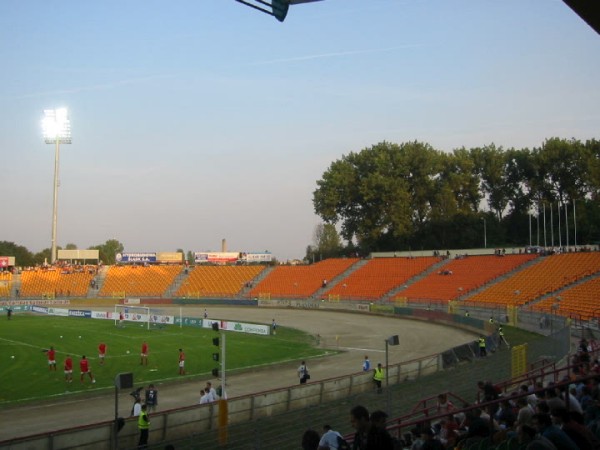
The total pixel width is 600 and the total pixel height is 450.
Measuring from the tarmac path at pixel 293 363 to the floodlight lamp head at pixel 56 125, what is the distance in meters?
39.9

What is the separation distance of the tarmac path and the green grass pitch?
160 centimetres

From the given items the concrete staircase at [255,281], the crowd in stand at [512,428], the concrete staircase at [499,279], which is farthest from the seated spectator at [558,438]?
the concrete staircase at [255,281]

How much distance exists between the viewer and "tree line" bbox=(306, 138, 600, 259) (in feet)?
280

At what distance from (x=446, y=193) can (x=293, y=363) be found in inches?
2273

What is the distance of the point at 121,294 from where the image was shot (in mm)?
84750

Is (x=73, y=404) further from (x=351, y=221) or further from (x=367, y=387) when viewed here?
(x=351, y=221)

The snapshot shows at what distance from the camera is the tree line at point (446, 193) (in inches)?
3366

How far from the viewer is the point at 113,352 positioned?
126ft

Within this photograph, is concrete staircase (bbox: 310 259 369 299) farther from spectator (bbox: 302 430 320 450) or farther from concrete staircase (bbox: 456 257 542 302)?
spectator (bbox: 302 430 320 450)

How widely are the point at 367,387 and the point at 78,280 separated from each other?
2890 inches

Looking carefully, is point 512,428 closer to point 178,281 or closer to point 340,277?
point 340,277

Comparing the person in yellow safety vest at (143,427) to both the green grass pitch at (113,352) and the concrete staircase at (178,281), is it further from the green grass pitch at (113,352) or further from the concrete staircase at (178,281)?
the concrete staircase at (178,281)

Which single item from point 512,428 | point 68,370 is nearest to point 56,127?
point 68,370

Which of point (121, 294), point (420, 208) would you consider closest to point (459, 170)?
point (420, 208)
